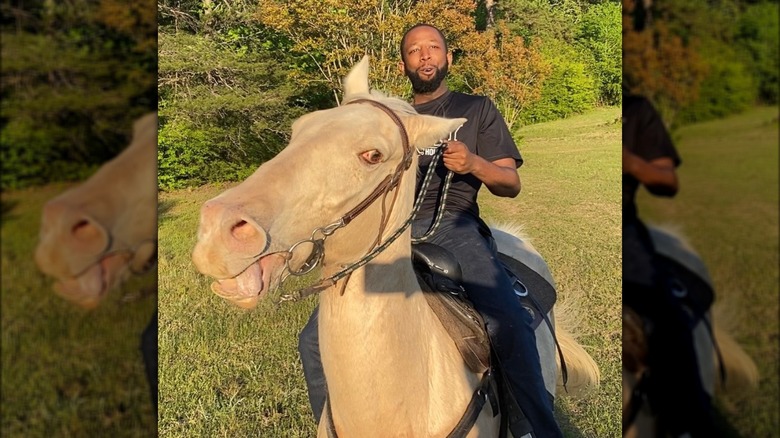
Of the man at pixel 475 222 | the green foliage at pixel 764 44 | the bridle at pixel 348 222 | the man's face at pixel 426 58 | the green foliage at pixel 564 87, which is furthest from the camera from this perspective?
the green foliage at pixel 564 87

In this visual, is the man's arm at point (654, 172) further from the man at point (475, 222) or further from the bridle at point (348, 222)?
the man at point (475, 222)

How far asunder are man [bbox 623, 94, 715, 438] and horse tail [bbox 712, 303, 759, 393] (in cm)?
3

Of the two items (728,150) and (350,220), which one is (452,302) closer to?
(350,220)

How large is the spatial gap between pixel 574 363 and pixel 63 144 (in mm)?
4421

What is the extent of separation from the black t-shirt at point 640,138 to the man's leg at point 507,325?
225 centimetres

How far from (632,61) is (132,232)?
61 centimetres

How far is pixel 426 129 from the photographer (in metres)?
2.30

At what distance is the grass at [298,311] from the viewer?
18.0 feet

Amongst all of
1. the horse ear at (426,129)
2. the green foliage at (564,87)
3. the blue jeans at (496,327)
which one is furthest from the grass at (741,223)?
the green foliage at (564,87)

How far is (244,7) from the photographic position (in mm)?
6559

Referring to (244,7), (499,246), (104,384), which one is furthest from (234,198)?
(244,7)

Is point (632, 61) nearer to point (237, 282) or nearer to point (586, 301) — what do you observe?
point (237, 282)

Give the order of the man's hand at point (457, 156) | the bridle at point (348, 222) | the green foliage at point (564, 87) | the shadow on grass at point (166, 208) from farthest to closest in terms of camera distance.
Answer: the shadow on grass at point (166, 208)
the green foliage at point (564, 87)
the man's hand at point (457, 156)
the bridle at point (348, 222)

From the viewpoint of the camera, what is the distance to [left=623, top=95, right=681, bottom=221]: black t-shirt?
0.62m
